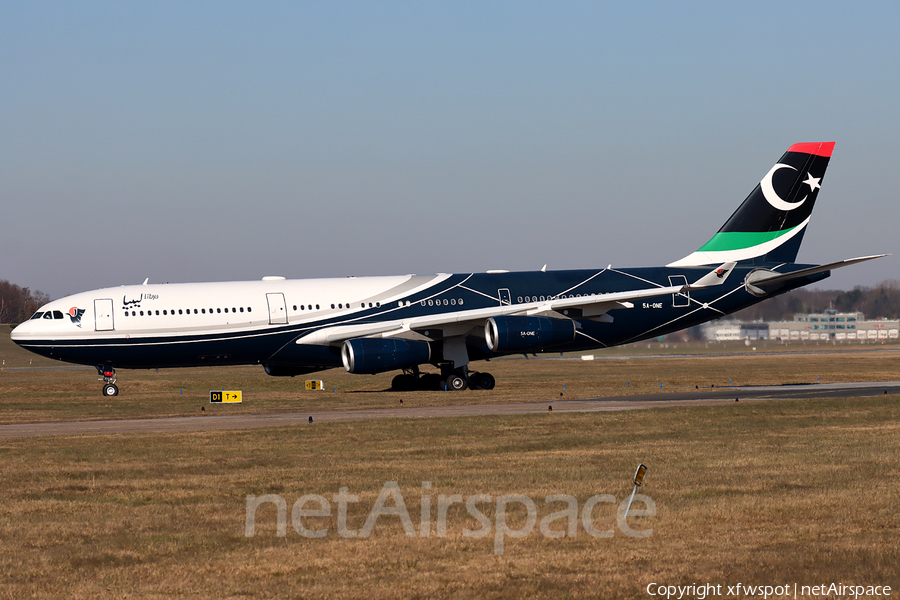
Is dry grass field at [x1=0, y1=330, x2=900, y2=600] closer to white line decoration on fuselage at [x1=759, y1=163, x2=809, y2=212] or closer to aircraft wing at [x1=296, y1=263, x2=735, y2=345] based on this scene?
aircraft wing at [x1=296, y1=263, x2=735, y2=345]

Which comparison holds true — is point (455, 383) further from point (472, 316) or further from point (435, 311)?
point (472, 316)

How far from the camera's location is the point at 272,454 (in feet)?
64.1

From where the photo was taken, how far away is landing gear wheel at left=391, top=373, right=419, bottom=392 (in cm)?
4097

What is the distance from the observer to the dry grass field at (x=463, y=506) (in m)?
9.71

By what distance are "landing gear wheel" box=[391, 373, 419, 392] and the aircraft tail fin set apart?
46.6 feet

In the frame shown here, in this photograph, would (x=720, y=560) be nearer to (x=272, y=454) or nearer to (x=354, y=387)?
(x=272, y=454)

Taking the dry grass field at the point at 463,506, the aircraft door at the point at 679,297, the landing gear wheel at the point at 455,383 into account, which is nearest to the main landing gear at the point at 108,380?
the landing gear wheel at the point at 455,383

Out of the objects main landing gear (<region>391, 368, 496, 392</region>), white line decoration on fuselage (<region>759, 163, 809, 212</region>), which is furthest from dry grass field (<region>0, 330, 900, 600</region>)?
white line decoration on fuselage (<region>759, 163, 809, 212</region>)

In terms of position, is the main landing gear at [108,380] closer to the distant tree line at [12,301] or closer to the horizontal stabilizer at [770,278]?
the horizontal stabilizer at [770,278]

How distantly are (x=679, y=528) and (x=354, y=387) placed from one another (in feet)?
110

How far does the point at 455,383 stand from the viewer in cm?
3984

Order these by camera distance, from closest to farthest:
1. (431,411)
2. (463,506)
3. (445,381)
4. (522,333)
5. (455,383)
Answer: (463,506), (431,411), (522,333), (455,383), (445,381)

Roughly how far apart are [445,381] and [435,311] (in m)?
2.90

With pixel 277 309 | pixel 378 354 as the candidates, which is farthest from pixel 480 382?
pixel 277 309
